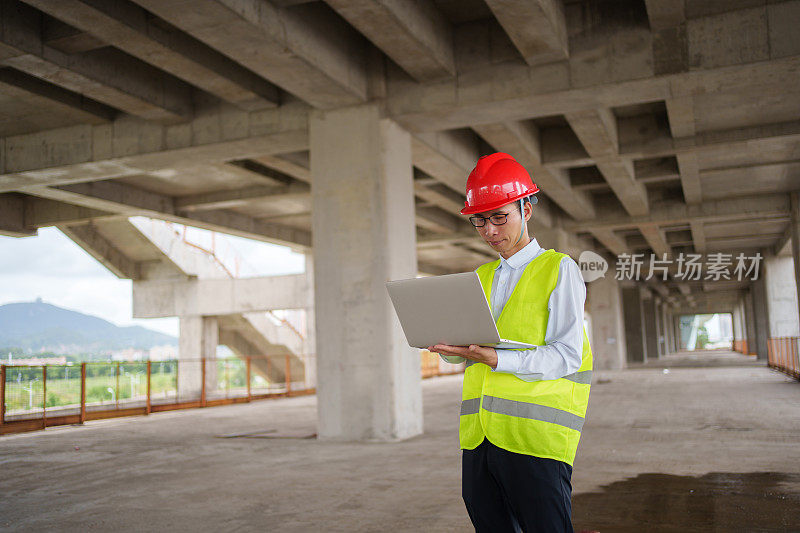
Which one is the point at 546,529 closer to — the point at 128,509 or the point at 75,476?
the point at 128,509

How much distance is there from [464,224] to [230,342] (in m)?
16.3

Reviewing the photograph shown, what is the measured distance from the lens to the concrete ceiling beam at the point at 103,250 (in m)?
27.3

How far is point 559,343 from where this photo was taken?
263 cm

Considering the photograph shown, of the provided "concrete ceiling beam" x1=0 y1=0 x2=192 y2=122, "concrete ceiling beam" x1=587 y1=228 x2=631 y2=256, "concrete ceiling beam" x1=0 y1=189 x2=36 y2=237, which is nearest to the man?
"concrete ceiling beam" x1=0 y1=0 x2=192 y2=122

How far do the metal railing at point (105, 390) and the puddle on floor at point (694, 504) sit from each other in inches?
542

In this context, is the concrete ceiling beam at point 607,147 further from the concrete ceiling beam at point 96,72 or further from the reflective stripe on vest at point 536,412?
the reflective stripe on vest at point 536,412

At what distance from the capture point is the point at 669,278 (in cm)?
4638

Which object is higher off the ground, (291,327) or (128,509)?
(291,327)

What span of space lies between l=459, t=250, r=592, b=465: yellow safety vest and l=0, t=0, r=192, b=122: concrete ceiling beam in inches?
395

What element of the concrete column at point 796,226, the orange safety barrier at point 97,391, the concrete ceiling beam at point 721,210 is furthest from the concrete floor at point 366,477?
the concrete ceiling beam at point 721,210

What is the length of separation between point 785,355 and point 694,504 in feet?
76.8

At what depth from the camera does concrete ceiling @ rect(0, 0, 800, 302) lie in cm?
1026

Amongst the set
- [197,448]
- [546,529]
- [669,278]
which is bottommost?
[197,448]

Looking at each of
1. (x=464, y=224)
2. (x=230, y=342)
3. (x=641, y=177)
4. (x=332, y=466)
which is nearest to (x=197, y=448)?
(x=332, y=466)
